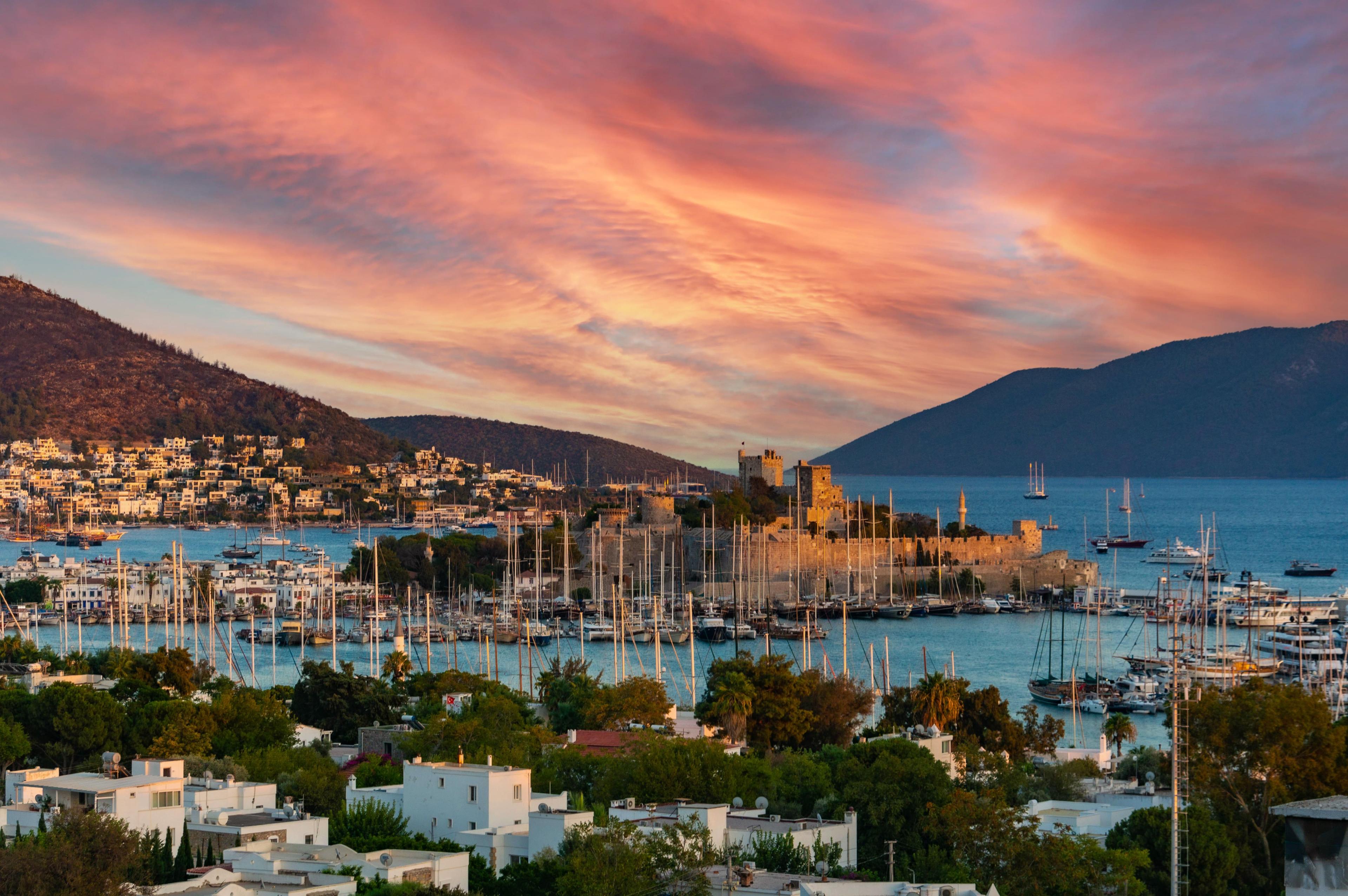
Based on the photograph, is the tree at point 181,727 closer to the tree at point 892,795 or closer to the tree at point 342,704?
the tree at point 342,704

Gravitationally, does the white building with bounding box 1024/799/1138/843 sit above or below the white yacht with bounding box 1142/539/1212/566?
below

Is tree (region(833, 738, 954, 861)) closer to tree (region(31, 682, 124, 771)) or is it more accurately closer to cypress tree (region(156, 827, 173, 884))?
cypress tree (region(156, 827, 173, 884))

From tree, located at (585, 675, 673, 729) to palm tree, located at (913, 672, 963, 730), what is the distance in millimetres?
4853

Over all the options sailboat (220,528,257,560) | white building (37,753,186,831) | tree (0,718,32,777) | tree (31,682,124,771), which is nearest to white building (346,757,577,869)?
white building (37,753,186,831)

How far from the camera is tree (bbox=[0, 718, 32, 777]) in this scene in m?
26.2

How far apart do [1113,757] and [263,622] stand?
2023 inches

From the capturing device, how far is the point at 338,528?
183375mm

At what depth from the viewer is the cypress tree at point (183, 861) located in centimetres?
1639

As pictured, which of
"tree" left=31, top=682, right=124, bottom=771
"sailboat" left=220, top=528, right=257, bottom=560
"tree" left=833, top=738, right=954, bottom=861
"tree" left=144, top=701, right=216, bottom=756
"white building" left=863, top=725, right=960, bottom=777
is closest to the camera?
"tree" left=833, top=738, right=954, bottom=861

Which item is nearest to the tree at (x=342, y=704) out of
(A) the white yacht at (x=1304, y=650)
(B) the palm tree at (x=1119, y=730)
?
(B) the palm tree at (x=1119, y=730)

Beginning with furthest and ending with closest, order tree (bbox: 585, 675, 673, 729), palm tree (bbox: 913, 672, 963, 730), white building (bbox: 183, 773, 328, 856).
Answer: tree (bbox: 585, 675, 673, 729) < palm tree (bbox: 913, 672, 963, 730) < white building (bbox: 183, 773, 328, 856)

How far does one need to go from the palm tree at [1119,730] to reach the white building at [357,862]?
2080 centimetres

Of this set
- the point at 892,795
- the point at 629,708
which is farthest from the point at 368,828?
the point at 629,708

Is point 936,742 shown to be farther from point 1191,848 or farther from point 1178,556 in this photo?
point 1178,556
